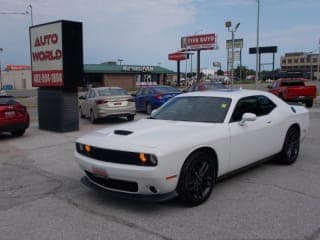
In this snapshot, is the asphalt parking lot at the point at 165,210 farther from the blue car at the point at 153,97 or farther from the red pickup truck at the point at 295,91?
the red pickup truck at the point at 295,91

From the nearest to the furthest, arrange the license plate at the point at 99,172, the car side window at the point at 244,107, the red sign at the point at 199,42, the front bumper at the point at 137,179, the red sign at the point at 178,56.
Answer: the front bumper at the point at 137,179 < the license plate at the point at 99,172 < the car side window at the point at 244,107 < the red sign at the point at 199,42 < the red sign at the point at 178,56

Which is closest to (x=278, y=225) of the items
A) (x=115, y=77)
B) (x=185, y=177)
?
(x=185, y=177)

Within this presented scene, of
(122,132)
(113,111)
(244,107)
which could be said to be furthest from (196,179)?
(113,111)

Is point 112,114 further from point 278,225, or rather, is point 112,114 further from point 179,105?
point 278,225

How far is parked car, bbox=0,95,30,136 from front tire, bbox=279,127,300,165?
7655 millimetres

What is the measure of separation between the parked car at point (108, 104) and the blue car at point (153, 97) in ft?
7.36

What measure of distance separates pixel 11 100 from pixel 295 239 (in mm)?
9376

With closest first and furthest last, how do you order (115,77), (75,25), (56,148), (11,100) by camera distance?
(56,148)
(11,100)
(75,25)
(115,77)

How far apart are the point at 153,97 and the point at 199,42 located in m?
36.1

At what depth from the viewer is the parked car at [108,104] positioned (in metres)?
14.6

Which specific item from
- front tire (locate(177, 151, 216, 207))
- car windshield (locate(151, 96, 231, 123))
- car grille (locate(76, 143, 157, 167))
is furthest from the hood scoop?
car windshield (locate(151, 96, 231, 123))

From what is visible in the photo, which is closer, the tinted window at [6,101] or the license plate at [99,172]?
the license plate at [99,172]

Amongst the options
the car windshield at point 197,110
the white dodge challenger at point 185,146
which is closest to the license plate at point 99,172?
the white dodge challenger at point 185,146

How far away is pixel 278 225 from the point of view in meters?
4.19
